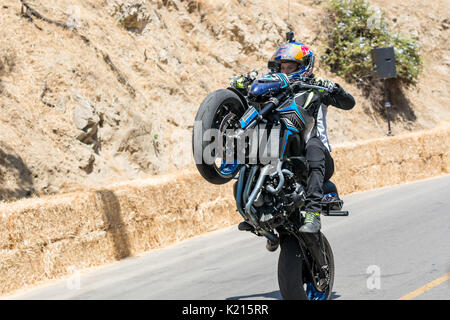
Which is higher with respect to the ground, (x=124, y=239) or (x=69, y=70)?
(x=69, y=70)

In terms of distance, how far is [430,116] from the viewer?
29.6 meters

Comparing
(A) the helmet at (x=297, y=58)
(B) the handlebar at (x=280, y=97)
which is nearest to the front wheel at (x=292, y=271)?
(B) the handlebar at (x=280, y=97)

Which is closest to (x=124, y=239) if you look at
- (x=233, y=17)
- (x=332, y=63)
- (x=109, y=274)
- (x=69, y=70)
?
(x=109, y=274)

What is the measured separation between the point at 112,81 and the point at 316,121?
36.9 feet

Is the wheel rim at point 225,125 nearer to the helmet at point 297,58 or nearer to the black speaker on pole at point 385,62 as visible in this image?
the helmet at point 297,58

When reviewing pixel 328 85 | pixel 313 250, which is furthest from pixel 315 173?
pixel 328 85

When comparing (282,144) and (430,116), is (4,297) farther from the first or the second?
(430,116)

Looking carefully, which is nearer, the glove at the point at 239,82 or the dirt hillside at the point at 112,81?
the glove at the point at 239,82

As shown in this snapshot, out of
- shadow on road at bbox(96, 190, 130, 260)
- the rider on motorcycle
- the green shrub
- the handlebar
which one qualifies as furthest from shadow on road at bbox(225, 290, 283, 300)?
the green shrub

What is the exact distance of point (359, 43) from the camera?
1069 inches

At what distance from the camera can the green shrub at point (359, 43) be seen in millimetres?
27094

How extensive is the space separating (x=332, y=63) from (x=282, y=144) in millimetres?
22783

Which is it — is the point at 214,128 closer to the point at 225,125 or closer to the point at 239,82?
the point at 225,125

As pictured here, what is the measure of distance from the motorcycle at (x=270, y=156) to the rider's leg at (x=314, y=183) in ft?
0.26
